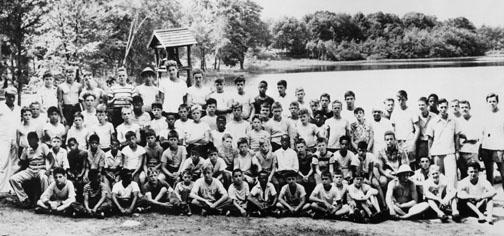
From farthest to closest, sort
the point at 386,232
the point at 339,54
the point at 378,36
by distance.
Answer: the point at 339,54
the point at 378,36
the point at 386,232

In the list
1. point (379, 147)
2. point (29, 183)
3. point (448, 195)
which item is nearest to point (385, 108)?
point (379, 147)

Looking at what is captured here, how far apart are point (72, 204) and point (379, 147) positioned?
10.1ft

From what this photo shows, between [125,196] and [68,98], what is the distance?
1674 mm

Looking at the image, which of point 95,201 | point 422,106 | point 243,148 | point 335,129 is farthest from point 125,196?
point 422,106

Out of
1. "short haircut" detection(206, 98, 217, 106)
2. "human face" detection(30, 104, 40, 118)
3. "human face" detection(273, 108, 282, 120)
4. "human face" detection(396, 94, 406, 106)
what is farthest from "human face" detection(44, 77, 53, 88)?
"human face" detection(396, 94, 406, 106)

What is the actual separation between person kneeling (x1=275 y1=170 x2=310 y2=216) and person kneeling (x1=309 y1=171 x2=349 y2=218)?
3.7 inches

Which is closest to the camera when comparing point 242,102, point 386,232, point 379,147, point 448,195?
point 386,232

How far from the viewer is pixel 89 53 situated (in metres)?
11.1

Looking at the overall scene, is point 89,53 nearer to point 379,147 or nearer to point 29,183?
point 29,183

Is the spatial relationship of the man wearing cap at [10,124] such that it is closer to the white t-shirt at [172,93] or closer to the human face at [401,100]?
the white t-shirt at [172,93]

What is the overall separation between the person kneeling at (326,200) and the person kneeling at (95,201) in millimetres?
1971

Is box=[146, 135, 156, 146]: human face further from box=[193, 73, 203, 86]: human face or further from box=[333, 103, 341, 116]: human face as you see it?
box=[333, 103, 341, 116]: human face

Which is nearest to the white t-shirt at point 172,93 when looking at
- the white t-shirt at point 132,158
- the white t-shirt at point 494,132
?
the white t-shirt at point 132,158

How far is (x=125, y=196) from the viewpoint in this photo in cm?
449
